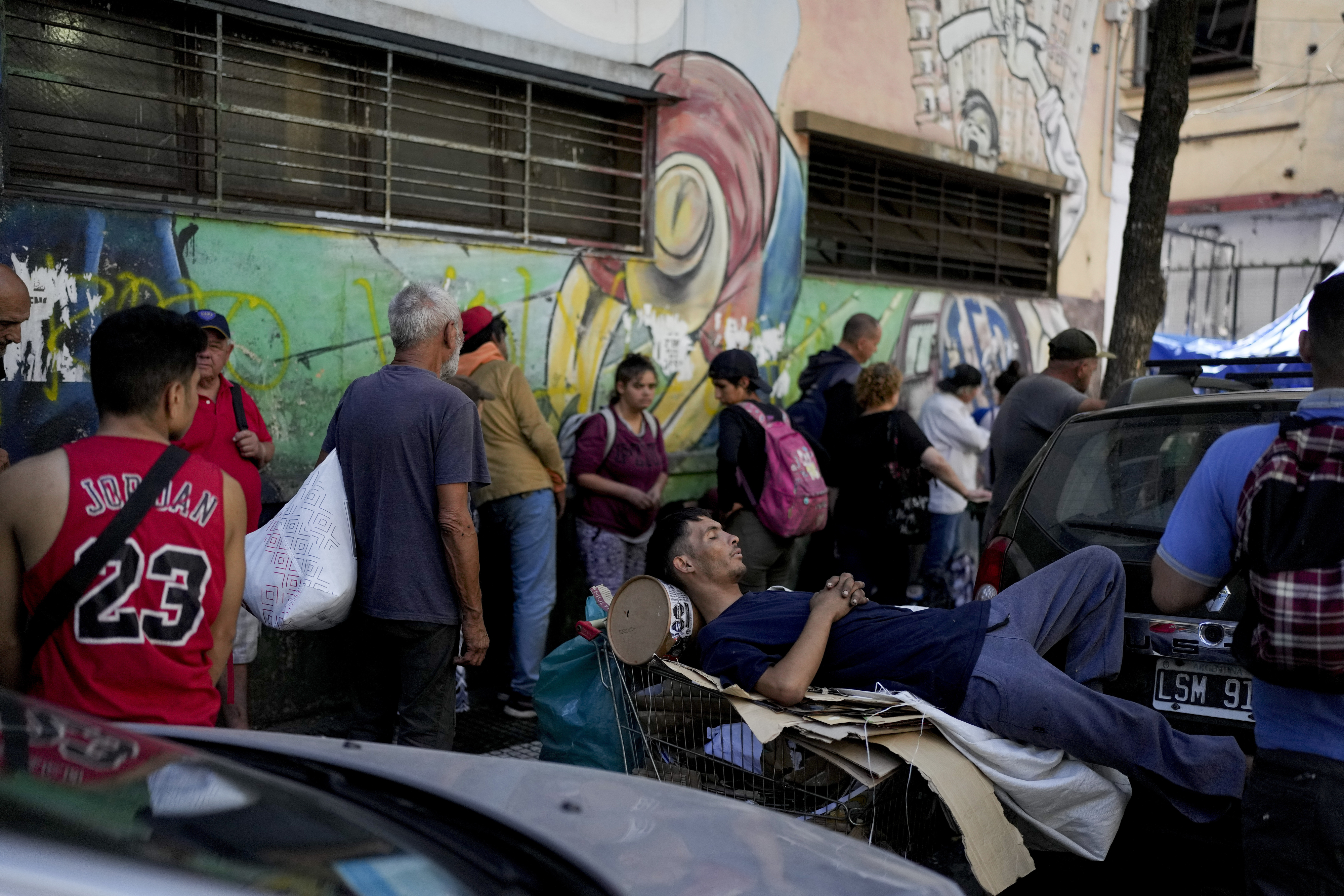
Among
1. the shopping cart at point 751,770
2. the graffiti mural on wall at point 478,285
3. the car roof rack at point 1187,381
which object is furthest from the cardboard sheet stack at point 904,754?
the graffiti mural on wall at point 478,285

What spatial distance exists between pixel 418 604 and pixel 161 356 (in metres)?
1.46

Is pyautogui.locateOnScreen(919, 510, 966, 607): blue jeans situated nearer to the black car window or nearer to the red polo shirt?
the red polo shirt

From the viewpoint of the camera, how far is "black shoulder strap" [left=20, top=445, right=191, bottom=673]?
7.55 feet

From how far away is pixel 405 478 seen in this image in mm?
3674

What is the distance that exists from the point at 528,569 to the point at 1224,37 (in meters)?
22.2

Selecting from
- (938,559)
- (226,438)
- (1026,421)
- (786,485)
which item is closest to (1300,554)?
(786,485)

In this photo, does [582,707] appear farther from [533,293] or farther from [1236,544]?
[533,293]

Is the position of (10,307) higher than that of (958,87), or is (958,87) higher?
(958,87)

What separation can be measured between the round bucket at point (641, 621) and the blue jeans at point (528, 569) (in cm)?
222

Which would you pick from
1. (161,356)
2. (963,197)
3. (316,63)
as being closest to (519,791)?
(161,356)

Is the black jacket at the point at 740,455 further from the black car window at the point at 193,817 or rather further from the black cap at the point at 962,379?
the black car window at the point at 193,817

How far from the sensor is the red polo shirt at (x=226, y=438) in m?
4.30

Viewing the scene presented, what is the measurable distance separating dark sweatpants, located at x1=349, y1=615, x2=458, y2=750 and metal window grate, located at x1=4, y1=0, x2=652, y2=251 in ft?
7.82

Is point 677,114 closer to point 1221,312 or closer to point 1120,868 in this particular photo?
point 1120,868
